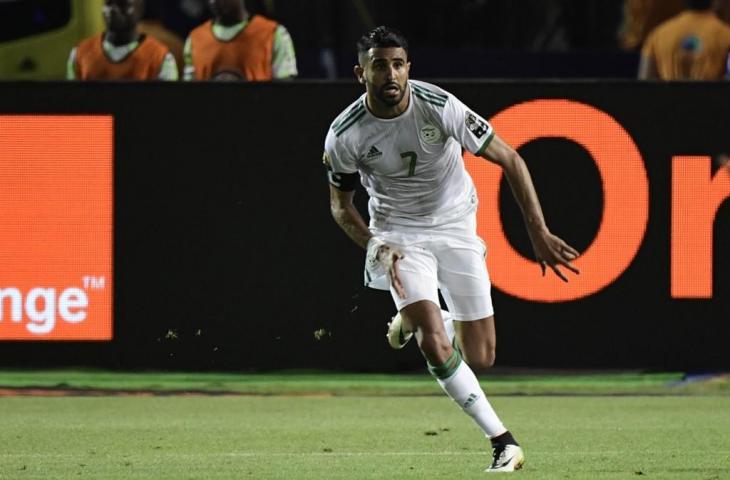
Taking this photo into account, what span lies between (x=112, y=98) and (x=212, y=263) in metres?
1.32

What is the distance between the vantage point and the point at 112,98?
11.8m

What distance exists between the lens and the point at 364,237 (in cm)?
864

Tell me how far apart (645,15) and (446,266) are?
24.6ft

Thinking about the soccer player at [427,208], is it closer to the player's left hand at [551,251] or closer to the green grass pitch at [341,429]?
the player's left hand at [551,251]

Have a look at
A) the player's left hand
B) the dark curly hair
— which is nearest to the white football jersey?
the dark curly hair

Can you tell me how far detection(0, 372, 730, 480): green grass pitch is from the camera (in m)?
8.34

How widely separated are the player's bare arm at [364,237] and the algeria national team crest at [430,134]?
0.49 meters

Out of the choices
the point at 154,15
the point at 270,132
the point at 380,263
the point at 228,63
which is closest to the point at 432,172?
the point at 380,263

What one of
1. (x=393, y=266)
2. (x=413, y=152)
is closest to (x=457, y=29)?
(x=413, y=152)

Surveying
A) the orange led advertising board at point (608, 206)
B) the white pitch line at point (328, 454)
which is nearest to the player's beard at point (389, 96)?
the white pitch line at point (328, 454)

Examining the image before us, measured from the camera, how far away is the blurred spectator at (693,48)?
13555 millimetres

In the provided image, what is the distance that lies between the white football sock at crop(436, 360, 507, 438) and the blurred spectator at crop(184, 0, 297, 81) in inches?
186

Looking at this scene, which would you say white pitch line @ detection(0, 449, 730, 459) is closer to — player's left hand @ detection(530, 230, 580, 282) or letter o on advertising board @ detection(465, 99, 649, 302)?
player's left hand @ detection(530, 230, 580, 282)

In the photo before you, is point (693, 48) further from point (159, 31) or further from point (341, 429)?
point (341, 429)
